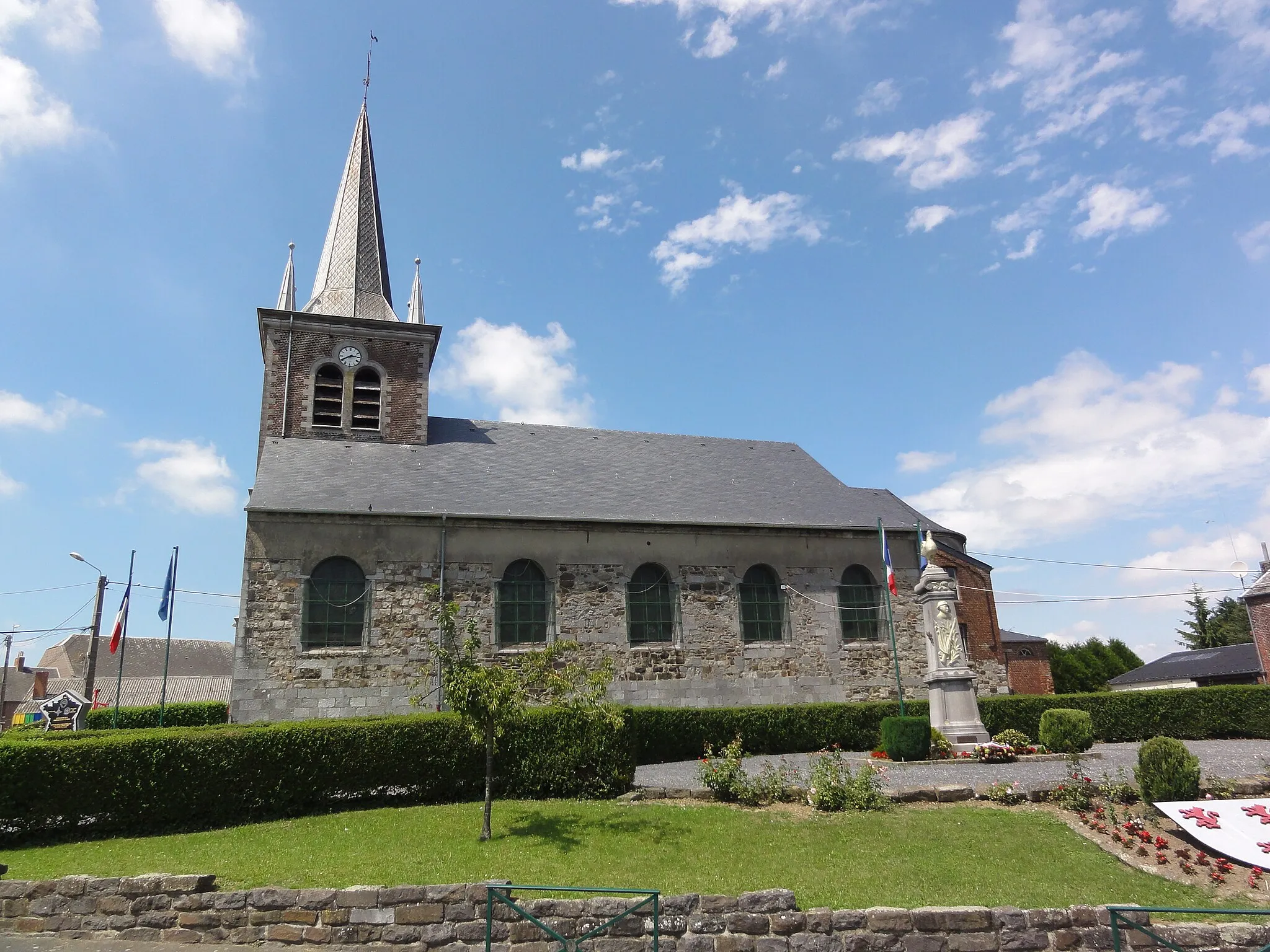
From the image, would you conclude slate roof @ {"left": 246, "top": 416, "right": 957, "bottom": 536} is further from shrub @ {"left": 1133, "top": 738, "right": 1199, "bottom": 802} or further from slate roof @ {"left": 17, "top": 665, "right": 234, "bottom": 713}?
slate roof @ {"left": 17, "top": 665, "right": 234, "bottom": 713}

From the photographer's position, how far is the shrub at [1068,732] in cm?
1410

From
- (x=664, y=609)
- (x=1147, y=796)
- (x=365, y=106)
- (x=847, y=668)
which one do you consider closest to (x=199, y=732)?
(x=664, y=609)

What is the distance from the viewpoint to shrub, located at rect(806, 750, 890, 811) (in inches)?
408

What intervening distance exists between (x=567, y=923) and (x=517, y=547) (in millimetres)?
11659

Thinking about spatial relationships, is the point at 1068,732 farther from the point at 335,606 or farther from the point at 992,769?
the point at 335,606

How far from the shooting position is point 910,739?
14.4m

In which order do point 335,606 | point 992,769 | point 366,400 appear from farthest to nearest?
point 366,400
point 335,606
point 992,769

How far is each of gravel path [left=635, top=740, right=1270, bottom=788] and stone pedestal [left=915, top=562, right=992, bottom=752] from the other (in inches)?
66.1

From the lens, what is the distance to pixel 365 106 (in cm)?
2778

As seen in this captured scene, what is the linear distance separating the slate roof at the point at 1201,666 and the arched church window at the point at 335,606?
35.2m

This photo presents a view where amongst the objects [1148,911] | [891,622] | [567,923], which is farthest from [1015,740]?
[567,923]

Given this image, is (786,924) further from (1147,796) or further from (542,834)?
(1147,796)

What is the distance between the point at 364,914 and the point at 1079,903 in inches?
254

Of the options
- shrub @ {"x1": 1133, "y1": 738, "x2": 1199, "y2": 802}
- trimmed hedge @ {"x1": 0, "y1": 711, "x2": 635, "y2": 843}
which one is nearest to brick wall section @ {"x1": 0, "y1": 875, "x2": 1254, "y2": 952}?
trimmed hedge @ {"x1": 0, "y1": 711, "x2": 635, "y2": 843}
